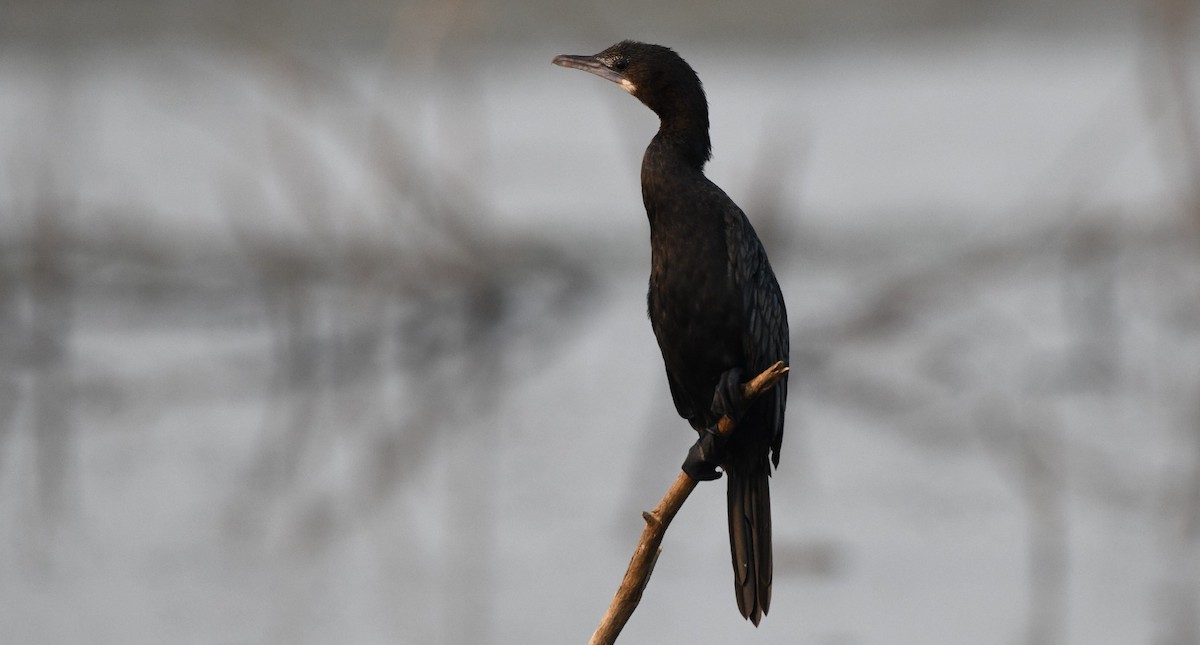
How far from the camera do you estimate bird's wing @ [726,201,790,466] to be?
3.23 meters

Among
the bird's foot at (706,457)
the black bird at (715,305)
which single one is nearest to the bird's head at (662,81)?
the black bird at (715,305)

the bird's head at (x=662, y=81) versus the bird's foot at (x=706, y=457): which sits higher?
the bird's head at (x=662, y=81)

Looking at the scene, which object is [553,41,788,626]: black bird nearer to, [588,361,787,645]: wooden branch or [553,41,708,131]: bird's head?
[553,41,708,131]: bird's head

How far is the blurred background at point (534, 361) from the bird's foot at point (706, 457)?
7.50 feet

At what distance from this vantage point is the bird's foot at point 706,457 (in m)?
2.98

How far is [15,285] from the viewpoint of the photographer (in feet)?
27.1

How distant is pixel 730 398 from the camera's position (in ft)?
10.4

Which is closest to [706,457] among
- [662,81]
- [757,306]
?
[757,306]

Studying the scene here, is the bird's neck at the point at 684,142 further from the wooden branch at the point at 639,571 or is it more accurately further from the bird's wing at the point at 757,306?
the wooden branch at the point at 639,571

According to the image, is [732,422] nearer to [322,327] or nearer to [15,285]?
[322,327]

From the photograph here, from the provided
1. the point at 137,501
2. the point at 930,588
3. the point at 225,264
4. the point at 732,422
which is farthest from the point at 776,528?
the point at 225,264

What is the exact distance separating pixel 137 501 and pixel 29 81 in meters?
6.72

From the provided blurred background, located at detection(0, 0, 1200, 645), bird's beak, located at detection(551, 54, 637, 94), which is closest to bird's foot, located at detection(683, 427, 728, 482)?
bird's beak, located at detection(551, 54, 637, 94)

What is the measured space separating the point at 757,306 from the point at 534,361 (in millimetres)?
4743
